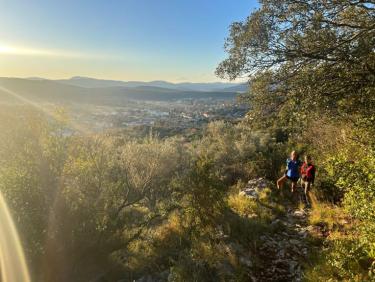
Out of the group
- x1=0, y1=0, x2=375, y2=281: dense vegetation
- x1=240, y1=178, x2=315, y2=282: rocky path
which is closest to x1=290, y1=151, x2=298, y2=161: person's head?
x1=0, y1=0, x2=375, y2=281: dense vegetation

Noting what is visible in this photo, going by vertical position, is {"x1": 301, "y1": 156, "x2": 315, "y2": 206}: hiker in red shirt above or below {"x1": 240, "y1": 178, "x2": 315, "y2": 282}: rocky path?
above

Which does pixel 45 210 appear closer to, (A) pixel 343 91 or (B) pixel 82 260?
(B) pixel 82 260

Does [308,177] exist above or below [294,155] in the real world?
below

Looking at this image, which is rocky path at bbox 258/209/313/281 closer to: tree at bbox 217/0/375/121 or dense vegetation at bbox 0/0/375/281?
dense vegetation at bbox 0/0/375/281

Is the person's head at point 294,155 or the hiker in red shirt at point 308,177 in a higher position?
the person's head at point 294,155

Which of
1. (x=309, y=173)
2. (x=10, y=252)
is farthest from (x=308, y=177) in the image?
(x=10, y=252)

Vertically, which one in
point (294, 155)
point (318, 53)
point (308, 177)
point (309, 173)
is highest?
point (318, 53)

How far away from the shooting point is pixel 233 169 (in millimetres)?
17609

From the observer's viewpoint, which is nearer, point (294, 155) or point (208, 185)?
point (208, 185)

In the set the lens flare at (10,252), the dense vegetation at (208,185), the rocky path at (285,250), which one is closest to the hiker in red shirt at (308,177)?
the dense vegetation at (208,185)

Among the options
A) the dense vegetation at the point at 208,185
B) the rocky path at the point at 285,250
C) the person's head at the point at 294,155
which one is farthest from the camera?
the person's head at the point at 294,155

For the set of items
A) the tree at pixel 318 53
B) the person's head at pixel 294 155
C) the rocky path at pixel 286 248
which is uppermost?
the tree at pixel 318 53

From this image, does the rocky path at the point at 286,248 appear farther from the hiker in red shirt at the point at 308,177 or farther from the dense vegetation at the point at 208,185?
the hiker in red shirt at the point at 308,177

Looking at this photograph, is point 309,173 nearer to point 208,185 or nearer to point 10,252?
point 208,185
